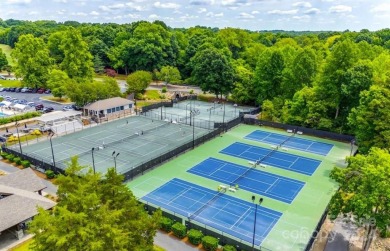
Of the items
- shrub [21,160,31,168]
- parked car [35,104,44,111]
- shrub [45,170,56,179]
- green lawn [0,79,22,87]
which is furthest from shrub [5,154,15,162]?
green lawn [0,79,22,87]

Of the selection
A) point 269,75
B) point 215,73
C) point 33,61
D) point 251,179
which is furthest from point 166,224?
point 33,61

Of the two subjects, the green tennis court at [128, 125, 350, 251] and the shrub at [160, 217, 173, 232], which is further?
the green tennis court at [128, 125, 350, 251]

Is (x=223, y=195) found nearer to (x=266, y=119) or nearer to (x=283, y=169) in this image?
(x=283, y=169)

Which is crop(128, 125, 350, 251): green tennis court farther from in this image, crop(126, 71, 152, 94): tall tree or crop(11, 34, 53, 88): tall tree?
crop(11, 34, 53, 88): tall tree

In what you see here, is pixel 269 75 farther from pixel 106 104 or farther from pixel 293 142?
pixel 106 104

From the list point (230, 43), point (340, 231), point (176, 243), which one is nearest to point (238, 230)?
point (176, 243)
